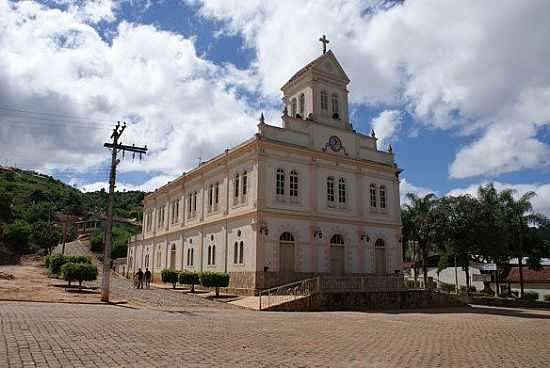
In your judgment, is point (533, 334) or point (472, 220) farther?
point (472, 220)

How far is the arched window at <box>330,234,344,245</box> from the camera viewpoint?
2898cm

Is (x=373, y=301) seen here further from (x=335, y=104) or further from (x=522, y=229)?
(x=522, y=229)

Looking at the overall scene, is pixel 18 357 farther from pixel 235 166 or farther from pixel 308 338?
pixel 235 166

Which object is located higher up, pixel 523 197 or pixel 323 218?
pixel 523 197

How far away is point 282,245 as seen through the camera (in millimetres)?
26938

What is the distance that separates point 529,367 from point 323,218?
19.9 meters

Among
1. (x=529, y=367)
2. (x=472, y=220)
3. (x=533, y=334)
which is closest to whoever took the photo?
(x=529, y=367)

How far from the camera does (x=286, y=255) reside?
2697 centimetres

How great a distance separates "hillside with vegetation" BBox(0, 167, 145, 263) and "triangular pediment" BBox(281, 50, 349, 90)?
34.6 m

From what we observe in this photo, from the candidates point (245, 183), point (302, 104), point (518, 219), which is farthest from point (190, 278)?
point (518, 219)

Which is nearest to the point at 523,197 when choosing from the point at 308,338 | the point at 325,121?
the point at 325,121

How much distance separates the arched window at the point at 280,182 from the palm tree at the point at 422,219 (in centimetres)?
1645

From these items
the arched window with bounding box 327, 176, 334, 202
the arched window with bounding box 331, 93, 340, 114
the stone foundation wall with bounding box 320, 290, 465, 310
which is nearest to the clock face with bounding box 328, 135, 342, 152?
the arched window with bounding box 327, 176, 334, 202

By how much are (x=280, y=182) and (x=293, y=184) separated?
926mm
